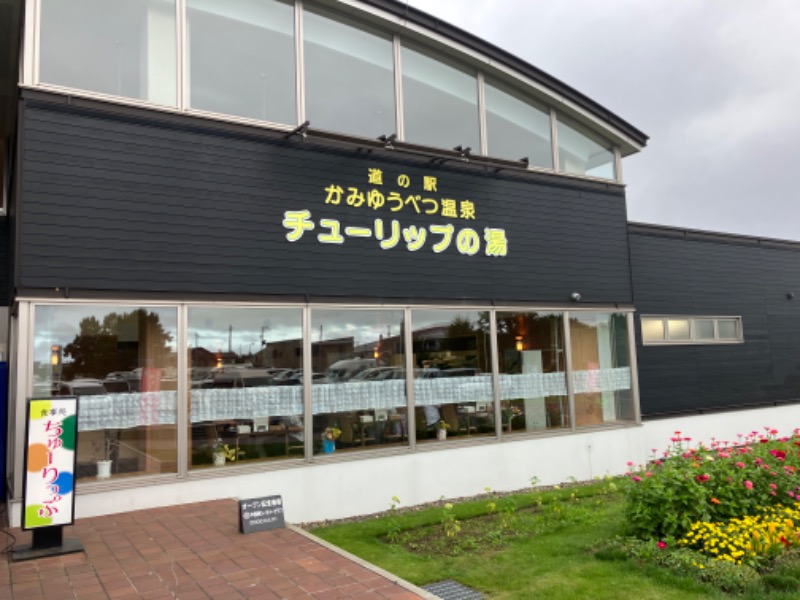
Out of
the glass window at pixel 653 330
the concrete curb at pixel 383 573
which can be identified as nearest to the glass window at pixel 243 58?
the concrete curb at pixel 383 573

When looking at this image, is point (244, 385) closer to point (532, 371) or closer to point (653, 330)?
point (532, 371)

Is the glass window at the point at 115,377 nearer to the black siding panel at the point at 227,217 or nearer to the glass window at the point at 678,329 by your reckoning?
the black siding panel at the point at 227,217

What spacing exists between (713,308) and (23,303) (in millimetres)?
12333

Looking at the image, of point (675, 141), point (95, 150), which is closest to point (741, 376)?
point (95, 150)

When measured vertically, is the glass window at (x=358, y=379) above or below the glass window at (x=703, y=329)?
below

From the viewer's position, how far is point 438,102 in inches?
381

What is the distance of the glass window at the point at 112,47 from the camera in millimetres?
6867

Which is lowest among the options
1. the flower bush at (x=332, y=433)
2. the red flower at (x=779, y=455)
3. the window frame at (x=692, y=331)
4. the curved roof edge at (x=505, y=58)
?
the red flower at (x=779, y=455)

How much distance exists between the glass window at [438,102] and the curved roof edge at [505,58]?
0.41 m

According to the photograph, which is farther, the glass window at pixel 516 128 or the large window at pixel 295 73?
the glass window at pixel 516 128

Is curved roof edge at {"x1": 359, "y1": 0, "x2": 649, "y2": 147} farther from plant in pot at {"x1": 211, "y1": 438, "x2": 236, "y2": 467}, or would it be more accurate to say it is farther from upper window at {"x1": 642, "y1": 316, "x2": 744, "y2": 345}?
plant in pot at {"x1": 211, "y1": 438, "x2": 236, "y2": 467}

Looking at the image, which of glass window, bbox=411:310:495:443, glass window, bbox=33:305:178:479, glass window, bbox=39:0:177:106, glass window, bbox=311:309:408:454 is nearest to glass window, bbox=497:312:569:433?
glass window, bbox=411:310:495:443

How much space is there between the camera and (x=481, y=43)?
32.1 ft

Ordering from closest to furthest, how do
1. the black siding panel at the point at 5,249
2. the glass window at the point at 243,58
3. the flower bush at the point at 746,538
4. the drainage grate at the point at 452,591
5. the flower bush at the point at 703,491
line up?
the drainage grate at the point at 452,591 → the flower bush at the point at 746,538 → the flower bush at the point at 703,491 → the glass window at the point at 243,58 → the black siding panel at the point at 5,249
